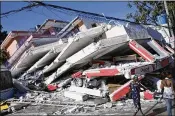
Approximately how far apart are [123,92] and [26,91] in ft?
21.7

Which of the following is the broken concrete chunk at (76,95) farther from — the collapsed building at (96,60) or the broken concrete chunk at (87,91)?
the broken concrete chunk at (87,91)

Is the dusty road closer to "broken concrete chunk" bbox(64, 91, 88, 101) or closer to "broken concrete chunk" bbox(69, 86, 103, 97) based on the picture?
"broken concrete chunk" bbox(64, 91, 88, 101)

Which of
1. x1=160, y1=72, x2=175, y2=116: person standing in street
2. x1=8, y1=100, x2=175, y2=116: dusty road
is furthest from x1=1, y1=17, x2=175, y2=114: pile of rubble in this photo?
x1=160, y1=72, x2=175, y2=116: person standing in street

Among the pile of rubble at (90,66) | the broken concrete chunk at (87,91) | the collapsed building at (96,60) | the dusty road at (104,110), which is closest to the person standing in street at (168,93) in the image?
the dusty road at (104,110)

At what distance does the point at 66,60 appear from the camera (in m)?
17.9

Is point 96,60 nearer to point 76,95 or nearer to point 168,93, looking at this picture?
point 76,95

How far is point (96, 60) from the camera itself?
1792 cm

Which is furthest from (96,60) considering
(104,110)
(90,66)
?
(104,110)

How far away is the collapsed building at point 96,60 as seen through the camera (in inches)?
588

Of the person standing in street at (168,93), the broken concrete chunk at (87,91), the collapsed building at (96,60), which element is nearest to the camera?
the person standing in street at (168,93)

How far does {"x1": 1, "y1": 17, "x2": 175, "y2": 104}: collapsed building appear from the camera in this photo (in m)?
14.9

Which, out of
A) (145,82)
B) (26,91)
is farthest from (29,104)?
(145,82)

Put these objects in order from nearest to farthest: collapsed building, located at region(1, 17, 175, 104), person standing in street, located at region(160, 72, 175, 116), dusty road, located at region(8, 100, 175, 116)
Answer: person standing in street, located at region(160, 72, 175, 116) < dusty road, located at region(8, 100, 175, 116) < collapsed building, located at region(1, 17, 175, 104)

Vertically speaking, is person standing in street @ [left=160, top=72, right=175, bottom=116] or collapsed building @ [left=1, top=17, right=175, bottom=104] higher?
collapsed building @ [left=1, top=17, right=175, bottom=104]
